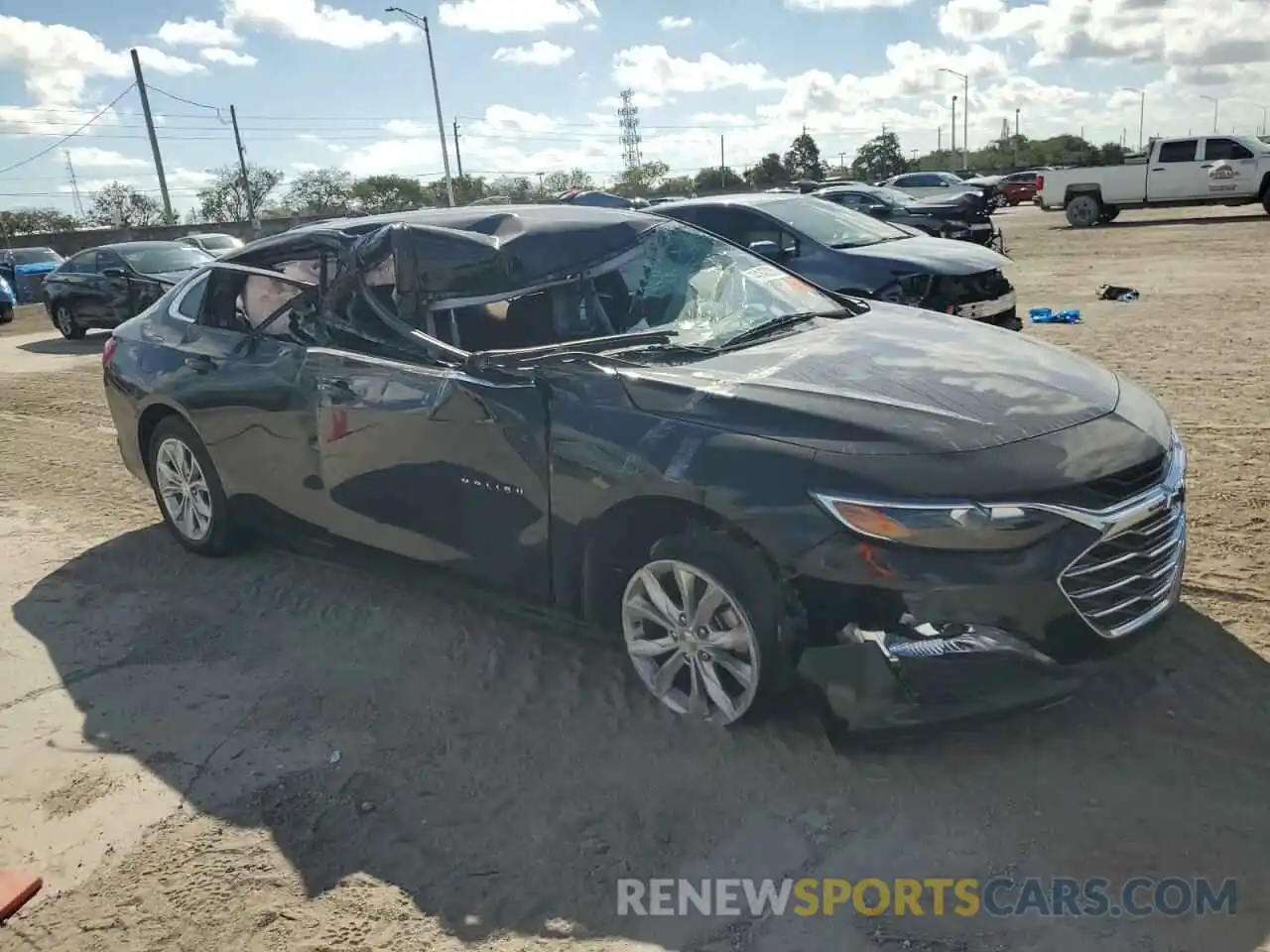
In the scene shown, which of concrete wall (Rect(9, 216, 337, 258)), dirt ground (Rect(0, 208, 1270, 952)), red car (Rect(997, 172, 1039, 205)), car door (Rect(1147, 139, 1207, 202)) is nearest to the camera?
dirt ground (Rect(0, 208, 1270, 952))

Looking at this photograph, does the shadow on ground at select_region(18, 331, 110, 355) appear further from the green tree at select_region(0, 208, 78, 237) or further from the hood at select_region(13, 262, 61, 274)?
the green tree at select_region(0, 208, 78, 237)

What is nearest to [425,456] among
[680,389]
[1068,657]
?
[680,389]

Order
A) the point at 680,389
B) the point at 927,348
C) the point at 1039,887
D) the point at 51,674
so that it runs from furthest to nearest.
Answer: the point at 51,674 → the point at 927,348 → the point at 680,389 → the point at 1039,887

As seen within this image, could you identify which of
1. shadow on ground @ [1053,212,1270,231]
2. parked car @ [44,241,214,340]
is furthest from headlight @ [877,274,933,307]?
shadow on ground @ [1053,212,1270,231]

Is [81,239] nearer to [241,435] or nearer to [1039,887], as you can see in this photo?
[241,435]

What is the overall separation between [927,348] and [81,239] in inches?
1730

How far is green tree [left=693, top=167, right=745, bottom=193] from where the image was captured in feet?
264

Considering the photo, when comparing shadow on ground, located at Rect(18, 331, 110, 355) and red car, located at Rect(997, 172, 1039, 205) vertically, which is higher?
shadow on ground, located at Rect(18, 331, 110, 355)

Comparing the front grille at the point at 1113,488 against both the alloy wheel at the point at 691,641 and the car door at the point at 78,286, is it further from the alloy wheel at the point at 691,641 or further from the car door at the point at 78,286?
the car door at the point at 78,286

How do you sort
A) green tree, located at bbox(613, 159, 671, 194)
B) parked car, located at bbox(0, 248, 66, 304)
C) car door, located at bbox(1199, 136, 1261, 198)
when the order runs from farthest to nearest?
1. green tree, located at bbox(613, 159, 671, 194)
2. parked car, located at bbox(0, 248, 66, 304)
3. car door, located at bbox(1199, 136, 1261, 198)

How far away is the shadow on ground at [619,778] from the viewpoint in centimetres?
273

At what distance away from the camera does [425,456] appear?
398 centimetres

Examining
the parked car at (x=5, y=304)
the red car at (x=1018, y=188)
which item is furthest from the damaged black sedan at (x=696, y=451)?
the red car at (x=1018, y=188)

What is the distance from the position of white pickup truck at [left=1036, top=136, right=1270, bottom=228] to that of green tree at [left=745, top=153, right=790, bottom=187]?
43.8m
